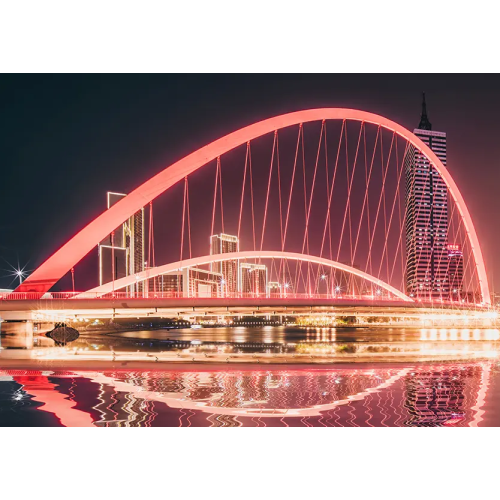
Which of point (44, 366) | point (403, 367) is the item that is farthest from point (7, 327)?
point (403, 367)

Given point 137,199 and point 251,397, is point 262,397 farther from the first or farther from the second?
point 137,199

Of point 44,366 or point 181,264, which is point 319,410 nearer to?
point 44,366

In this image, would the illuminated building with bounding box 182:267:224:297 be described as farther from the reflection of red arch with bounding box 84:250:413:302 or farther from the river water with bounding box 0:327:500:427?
the river water with bounding box 0:327:500:427

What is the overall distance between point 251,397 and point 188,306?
66.4 ft

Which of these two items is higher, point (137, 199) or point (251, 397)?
point (137, 199)

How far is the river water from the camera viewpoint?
841 cm

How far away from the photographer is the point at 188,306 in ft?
100

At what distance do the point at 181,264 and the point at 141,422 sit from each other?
102ft

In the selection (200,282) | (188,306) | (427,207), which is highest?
(427,207)

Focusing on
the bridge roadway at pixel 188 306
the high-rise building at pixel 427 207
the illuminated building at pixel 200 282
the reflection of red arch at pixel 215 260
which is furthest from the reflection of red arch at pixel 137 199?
the illuminated building at pixel 200 282

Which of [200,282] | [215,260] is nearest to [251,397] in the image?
[215,260]

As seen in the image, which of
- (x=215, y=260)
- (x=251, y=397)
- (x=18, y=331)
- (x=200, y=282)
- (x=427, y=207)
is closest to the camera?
(x=251, y=397)

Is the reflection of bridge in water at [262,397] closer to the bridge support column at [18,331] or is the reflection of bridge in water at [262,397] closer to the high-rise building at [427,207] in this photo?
the bridge support column at [18,331]

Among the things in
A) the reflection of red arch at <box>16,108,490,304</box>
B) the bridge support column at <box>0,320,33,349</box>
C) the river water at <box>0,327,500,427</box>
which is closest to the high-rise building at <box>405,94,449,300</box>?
the reflection of red arch at <box>16,108,490,304</box>
